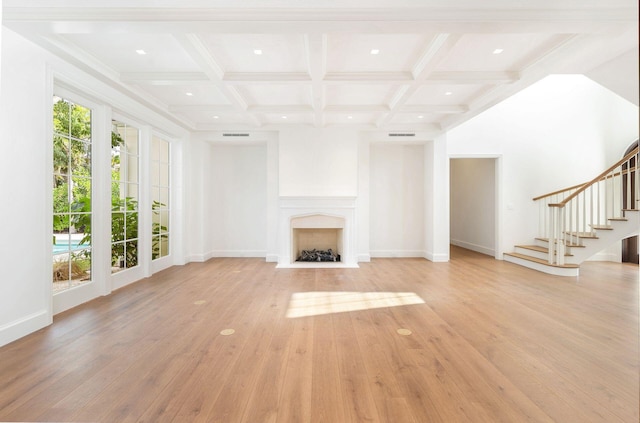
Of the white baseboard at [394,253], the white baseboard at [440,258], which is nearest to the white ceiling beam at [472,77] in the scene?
the white baseboard at [440,258]

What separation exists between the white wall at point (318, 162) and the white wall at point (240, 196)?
0.87 metres

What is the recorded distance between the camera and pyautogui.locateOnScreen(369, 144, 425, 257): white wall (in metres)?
7.27

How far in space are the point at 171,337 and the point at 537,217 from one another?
23.7 feet

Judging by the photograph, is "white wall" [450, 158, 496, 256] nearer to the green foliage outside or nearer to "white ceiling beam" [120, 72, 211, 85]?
"white ceiling beam" [120, 72, 211, 85]

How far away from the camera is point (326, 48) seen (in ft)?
11.1

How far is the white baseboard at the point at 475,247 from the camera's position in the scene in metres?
7.41

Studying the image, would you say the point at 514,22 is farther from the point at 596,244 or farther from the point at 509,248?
the point at 509,248

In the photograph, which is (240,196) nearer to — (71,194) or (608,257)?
(71,194)

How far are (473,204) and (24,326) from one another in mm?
8448

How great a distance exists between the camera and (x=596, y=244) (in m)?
5.61

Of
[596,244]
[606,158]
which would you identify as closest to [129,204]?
[596,244]

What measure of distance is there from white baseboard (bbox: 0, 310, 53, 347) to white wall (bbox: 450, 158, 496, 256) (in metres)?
7.68

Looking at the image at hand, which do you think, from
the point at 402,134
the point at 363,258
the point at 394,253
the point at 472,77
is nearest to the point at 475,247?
the point at 394,253

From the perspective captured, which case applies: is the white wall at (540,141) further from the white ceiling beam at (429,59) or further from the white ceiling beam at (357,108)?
the white ceiling beam at (429,59)
